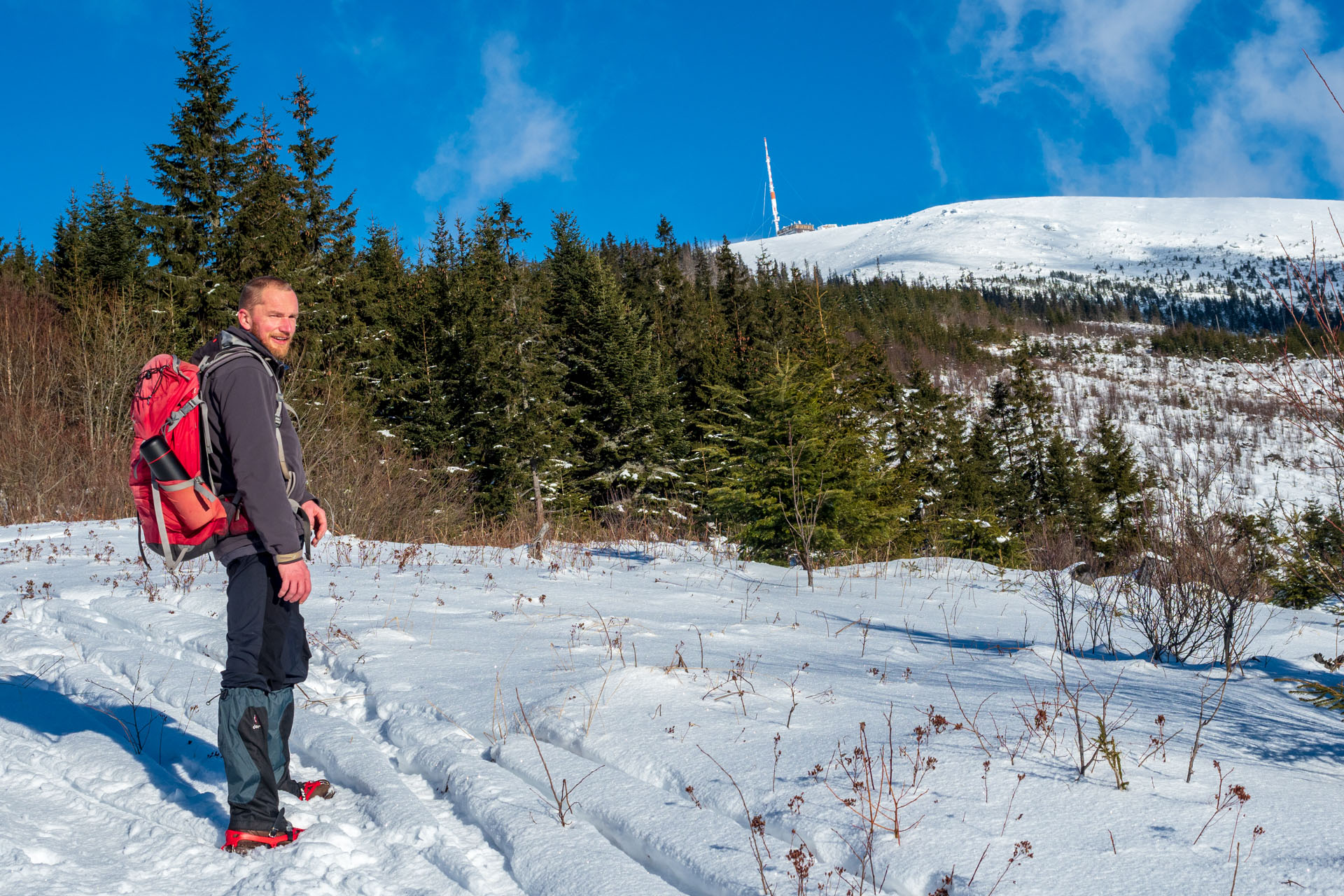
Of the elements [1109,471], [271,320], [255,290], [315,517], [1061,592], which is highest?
[1109,471]

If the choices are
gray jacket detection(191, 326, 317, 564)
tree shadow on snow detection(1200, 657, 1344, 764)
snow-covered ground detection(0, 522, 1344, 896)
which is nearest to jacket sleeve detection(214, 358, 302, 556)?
gray jacket detection(191, 326, 317, 564)

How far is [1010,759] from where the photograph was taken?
2.89 m

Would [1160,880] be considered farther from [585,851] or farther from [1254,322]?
[1254,322]

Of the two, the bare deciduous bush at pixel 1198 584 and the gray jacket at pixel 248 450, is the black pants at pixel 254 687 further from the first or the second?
the bare deciduous bush at pixel 1198 584

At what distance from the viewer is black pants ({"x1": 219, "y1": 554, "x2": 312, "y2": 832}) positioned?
258 centimetres

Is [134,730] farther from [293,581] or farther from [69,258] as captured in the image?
[69,258]

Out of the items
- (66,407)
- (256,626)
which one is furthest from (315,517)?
(66,407)

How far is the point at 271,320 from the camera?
9.02 ft

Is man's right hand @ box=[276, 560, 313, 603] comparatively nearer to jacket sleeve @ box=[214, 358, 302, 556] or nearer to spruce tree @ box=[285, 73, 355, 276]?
jacket sleeve @ box=[214, 358, 302, 556]

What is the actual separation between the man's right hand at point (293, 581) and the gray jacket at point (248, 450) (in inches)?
2.1

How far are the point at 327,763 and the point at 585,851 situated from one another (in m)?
1.41

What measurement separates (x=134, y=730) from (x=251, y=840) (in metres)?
1.50

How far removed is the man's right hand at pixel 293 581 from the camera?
2.60m

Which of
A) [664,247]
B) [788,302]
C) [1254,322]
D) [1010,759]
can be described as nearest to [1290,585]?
[1010,759]
